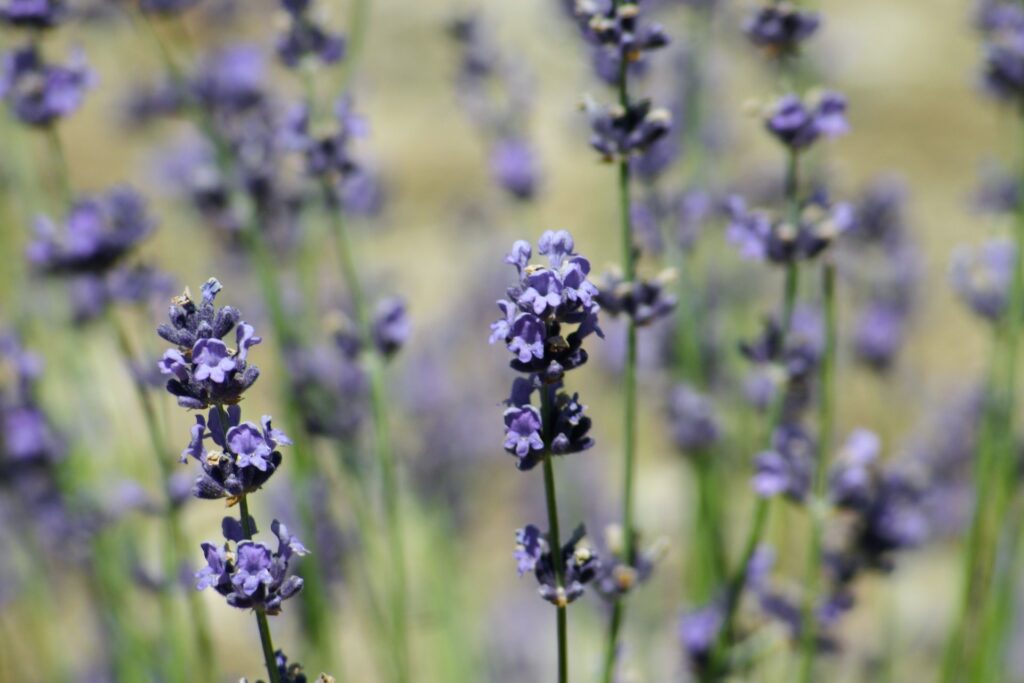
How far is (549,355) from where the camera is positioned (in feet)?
4.18

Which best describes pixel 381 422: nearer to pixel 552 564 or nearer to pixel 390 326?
pixel 390 326

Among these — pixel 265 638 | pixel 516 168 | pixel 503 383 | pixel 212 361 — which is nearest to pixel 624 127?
pixel 212 361

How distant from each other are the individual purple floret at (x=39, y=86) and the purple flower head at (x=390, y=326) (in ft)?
2.25

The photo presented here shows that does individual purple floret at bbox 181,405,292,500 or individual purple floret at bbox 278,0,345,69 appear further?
individual purple floret at bbox 278,0,345,69

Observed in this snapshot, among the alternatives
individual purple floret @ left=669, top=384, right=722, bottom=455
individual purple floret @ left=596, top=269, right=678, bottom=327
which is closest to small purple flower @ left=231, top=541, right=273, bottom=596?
individual purple floret @ left=596, top=269, right=678, bottom=327

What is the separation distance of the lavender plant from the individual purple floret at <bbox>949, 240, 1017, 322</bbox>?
1.46 meters

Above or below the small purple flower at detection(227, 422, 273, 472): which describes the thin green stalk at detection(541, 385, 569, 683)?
below

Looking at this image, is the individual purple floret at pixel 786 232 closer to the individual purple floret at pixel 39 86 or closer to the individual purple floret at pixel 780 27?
the individual purple floret at pixel 780 27

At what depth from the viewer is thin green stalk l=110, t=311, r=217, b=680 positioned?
2061 millimetres

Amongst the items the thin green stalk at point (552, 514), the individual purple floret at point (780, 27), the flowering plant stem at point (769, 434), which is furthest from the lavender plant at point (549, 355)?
the individual purple floret at point (780, 27)

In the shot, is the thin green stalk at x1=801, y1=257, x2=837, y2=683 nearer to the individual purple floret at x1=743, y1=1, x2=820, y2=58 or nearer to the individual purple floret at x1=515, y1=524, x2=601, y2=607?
the individual purple floret at x1=743, y1=1, x2=820, y2=58

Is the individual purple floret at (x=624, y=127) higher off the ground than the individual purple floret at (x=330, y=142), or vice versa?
the individual purple floret at (x=330, y=142)

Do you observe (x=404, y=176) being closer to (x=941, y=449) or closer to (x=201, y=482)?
(x=941, y=449)

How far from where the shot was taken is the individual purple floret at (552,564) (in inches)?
54.2
